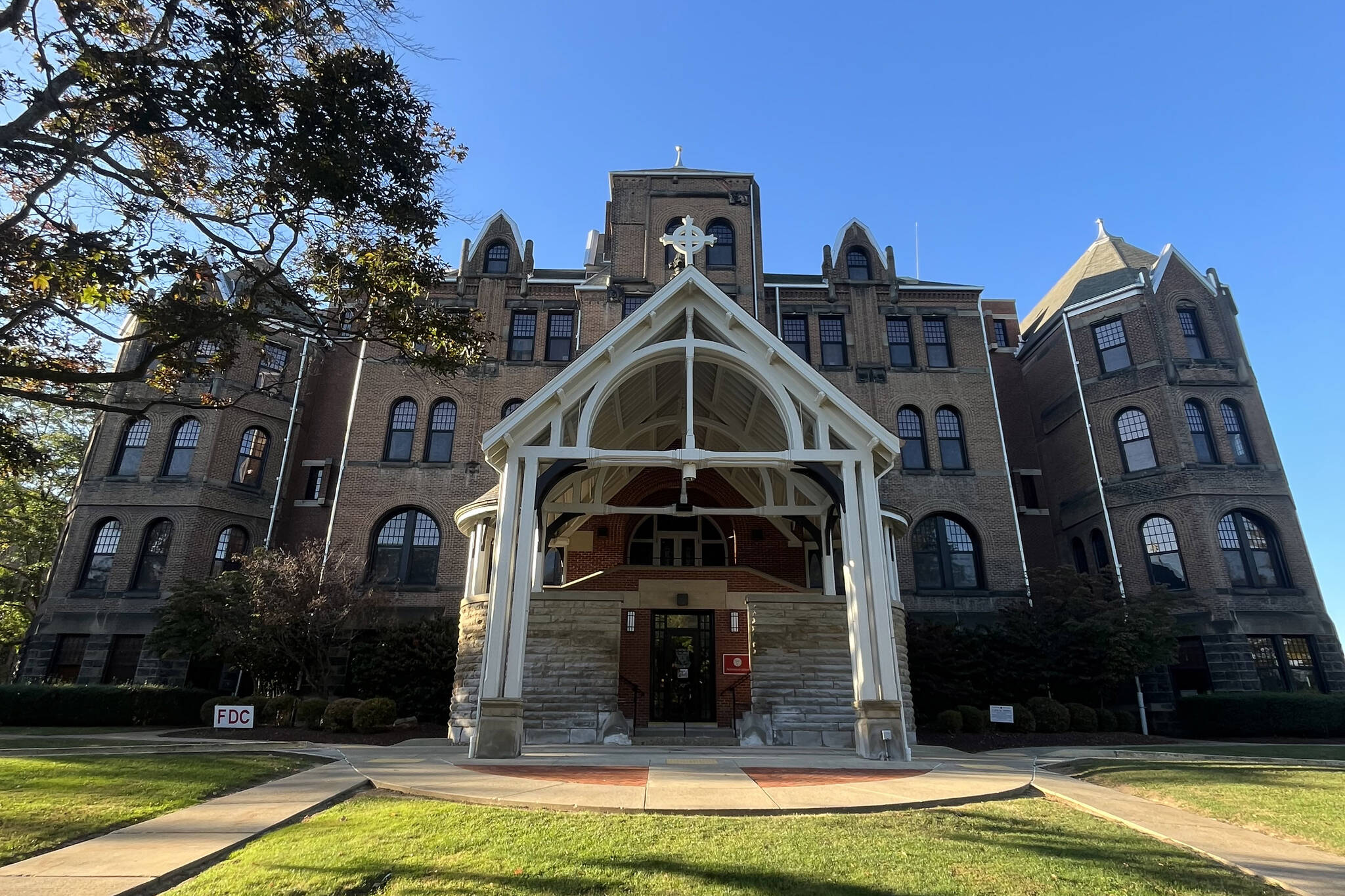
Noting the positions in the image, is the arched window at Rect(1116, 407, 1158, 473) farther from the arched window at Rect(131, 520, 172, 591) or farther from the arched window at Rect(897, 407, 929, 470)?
the arched window at Rect(131, 520, 172, 591)

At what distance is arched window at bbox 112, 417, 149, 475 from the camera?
24000 millimetres

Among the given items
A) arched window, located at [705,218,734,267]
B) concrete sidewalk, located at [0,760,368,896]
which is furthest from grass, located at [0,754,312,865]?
arched window, located at [705,218,734,267]

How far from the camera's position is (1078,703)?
19.0 m

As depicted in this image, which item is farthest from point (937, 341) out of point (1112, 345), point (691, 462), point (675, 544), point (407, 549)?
point (407, 549)

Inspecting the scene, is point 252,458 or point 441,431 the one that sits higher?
point 441,431

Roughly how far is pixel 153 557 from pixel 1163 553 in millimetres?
32123

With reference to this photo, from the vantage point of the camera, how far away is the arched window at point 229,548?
77.5 feet

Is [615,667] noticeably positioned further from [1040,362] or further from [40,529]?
[40,529]

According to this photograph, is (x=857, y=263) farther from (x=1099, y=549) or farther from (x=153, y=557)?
(x=153, y=557)

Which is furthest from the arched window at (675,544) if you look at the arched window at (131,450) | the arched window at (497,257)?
the arched window at (131,450)

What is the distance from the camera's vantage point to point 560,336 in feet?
89.0

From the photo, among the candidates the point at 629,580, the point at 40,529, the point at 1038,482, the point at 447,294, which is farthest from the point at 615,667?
the point at 40,529

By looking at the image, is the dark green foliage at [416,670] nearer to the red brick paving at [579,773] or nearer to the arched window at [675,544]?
the arched window at [675,544]

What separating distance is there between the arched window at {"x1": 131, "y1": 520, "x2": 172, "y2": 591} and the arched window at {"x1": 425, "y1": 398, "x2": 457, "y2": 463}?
8420 millimetres
